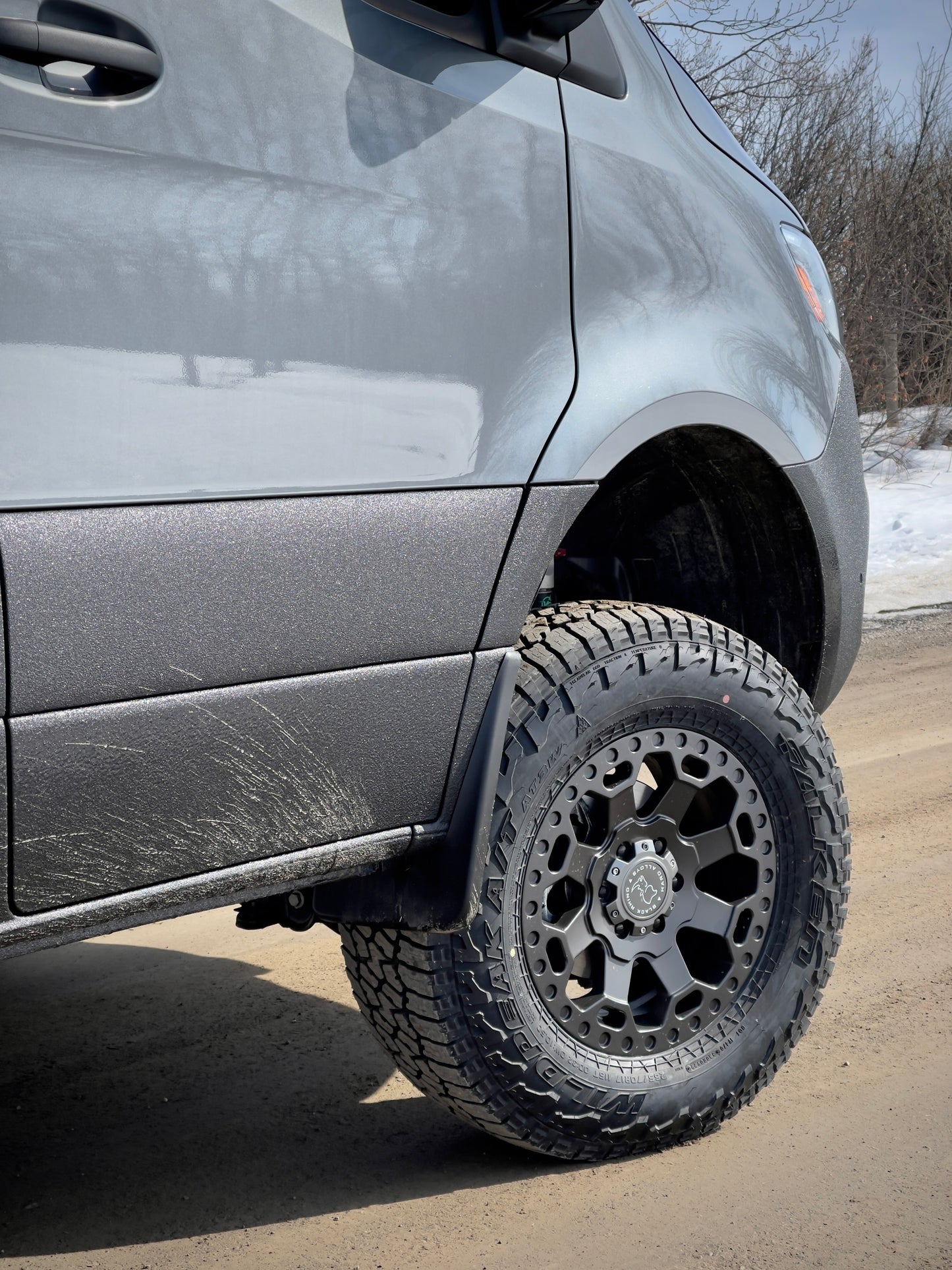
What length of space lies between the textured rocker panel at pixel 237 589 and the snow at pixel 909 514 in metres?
6.01

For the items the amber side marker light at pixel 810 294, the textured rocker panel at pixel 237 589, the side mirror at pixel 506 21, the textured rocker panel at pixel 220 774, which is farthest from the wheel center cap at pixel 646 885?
the side mirror at pixel 506 21

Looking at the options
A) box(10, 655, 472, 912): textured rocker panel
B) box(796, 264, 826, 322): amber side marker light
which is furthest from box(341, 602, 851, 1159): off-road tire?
box(796, 264, 826, 322): amber side marker light

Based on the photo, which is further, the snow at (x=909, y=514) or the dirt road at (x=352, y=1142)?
the snow at (x=909, y=514)

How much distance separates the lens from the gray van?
4.79ft

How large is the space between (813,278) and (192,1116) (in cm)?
210

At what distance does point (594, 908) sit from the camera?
2064 millimetres

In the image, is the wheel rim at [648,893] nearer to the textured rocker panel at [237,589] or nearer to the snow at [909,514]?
the textured rocker panel at [237,589]

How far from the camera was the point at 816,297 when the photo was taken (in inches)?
98.7

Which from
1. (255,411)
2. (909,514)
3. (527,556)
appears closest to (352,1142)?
(527,556)

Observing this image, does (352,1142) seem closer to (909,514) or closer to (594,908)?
(594,908)

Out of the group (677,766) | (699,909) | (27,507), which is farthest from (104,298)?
(699,909)

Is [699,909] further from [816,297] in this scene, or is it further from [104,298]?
[104,298]

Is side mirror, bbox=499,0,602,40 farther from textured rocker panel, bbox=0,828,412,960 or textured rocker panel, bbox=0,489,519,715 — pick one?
textured rocker panel, bbox=0,828,412,960

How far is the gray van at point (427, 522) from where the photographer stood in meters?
1.46
